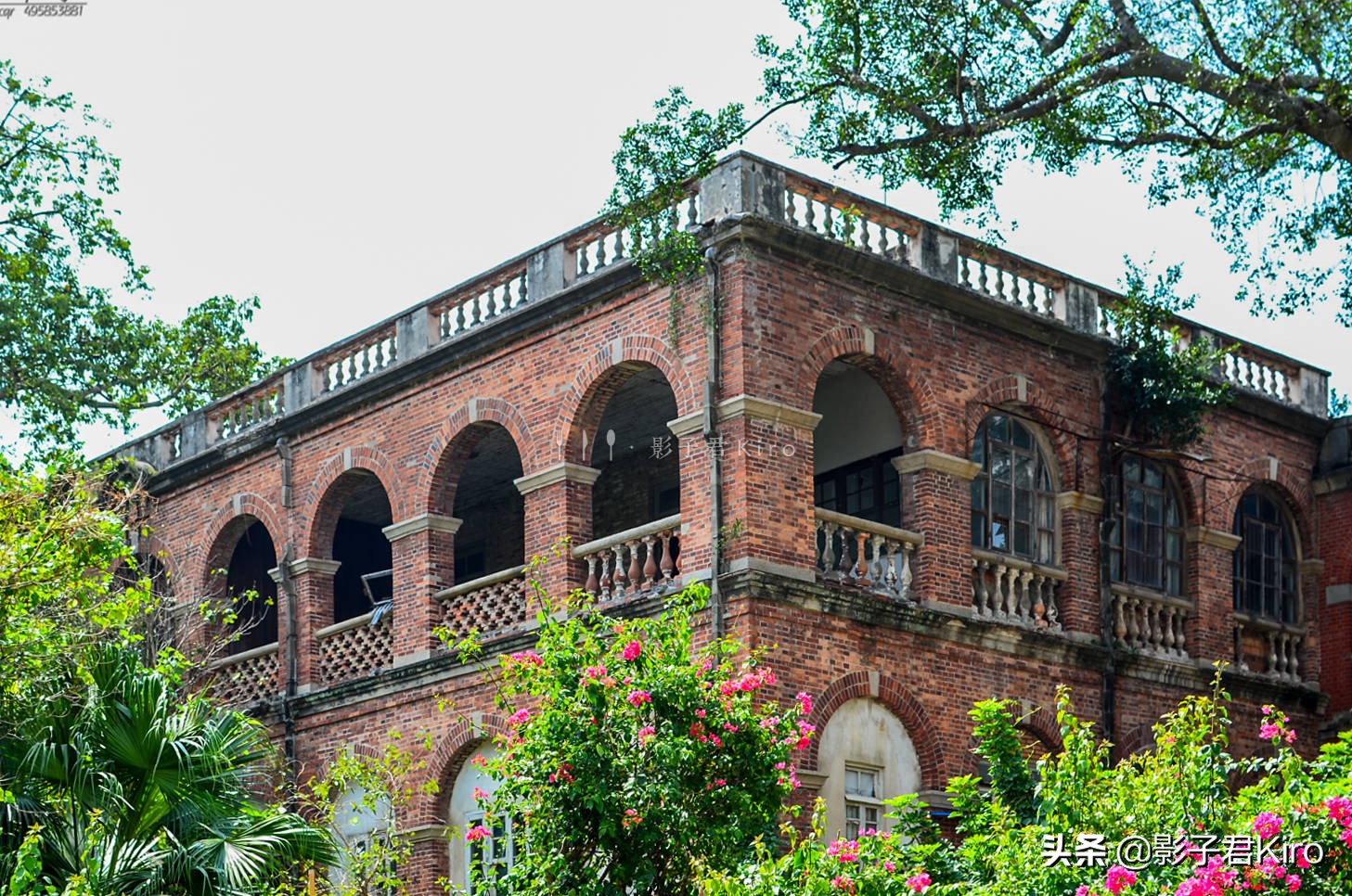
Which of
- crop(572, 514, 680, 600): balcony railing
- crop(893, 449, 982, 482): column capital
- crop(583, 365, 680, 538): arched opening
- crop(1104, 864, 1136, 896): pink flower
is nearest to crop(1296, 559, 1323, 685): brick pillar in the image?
crop(893, 449, 982, 482): column capital

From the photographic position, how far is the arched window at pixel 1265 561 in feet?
82.7

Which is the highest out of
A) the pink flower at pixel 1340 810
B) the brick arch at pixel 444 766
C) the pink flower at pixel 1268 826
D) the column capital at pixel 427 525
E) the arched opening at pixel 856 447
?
the arched opening at pixel 856 447

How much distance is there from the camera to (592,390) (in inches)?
850

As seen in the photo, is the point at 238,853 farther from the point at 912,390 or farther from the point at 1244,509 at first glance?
the point at 1244,509

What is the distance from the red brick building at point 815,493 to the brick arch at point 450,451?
0.15 ft

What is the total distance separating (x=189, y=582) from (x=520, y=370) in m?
6.78

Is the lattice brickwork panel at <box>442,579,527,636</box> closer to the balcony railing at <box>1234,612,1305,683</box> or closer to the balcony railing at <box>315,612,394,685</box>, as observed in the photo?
the balcony railing at <box>315,612,394,685</box>

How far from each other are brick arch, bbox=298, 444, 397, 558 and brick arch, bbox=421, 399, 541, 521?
2.76 feet

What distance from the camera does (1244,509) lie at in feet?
83.2

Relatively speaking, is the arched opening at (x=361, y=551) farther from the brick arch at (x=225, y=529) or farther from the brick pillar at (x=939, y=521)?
the brick pillar at (x=939, y=521)

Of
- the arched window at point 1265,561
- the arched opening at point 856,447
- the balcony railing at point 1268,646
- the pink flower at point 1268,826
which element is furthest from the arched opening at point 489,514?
the pink flower at point 1268,826

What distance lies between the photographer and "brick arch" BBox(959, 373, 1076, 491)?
21.9m

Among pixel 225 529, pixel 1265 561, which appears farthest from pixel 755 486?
pixel 225 529

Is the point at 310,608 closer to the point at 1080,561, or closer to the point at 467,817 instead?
the point at 467,817
